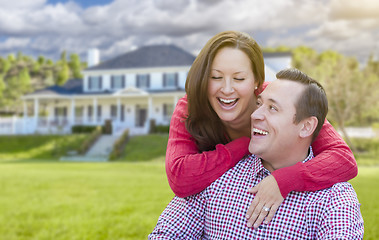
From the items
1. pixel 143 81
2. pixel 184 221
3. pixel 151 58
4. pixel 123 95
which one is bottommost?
pixel 123 95

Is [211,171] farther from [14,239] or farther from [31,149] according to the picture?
[31,149]

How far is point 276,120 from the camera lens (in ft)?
7.84

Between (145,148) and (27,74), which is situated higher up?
(27,74)

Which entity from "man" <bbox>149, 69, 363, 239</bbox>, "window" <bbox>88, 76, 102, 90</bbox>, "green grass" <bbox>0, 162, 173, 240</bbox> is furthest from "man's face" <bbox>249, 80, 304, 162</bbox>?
"window" <bbox>88, 76, 102, 90</bbox>

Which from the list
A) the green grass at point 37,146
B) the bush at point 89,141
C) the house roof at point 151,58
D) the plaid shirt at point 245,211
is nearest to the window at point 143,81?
the house roof at point 151,58

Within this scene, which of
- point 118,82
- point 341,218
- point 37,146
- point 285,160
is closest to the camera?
point 341,218

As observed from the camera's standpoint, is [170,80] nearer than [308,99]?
No

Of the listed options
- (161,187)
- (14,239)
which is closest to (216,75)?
(14,239)

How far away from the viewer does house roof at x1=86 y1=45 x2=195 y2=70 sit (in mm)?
33750

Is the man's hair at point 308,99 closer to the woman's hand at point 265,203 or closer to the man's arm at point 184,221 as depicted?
the woman's hand at point 265,203

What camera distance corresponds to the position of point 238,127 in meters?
3.20

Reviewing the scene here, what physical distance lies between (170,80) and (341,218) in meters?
31.4

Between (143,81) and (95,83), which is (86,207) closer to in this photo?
(143,81)

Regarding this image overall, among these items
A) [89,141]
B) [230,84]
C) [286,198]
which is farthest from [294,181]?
[89,141]
